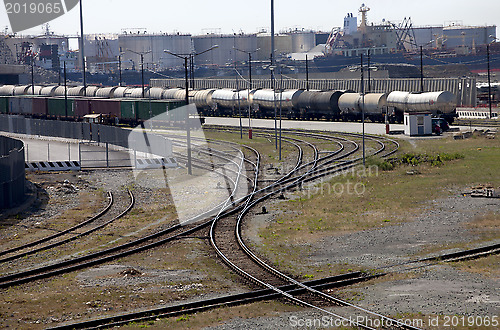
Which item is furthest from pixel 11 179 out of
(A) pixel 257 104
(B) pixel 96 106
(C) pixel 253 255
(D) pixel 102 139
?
(A) pixel 257 104

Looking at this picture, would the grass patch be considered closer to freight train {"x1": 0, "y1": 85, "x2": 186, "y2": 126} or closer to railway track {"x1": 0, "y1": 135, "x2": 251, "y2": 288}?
railway track {"x1": 0, "y1": 135, "x2": 251, "y2": 288}

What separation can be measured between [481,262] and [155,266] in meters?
9.62

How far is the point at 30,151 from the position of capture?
2125 inches

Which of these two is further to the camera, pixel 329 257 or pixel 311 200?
pixel 311 200

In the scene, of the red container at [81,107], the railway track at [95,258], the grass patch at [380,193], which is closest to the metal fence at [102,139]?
the red container at [81,107]

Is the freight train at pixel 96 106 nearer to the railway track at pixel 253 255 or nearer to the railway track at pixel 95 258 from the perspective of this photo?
the railway track at pixel 253 255

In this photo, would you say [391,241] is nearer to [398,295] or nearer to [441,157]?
[398,295]

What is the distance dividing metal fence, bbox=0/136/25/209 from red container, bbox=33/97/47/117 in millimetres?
57109

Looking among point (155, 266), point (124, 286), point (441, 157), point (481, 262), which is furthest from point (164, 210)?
point (441, 157)

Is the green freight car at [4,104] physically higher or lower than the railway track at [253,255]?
higher

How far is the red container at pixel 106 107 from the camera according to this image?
76.8 m

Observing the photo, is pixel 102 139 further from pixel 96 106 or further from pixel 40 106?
pixel 40 106

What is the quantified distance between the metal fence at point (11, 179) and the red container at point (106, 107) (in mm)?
43001

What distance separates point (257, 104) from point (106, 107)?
1805 cm
